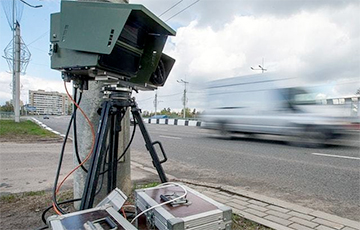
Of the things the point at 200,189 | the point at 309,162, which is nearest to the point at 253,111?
the point at 309,162

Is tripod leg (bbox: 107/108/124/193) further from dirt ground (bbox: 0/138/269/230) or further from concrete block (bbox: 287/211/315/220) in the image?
concrete block (bbox: 287/211/315/220)

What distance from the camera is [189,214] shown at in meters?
1.40

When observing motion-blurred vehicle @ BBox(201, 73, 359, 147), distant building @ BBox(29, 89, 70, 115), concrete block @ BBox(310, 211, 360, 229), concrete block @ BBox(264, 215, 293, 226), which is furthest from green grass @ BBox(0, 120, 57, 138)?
distant building @ BBox(29, 89, 70, 115)

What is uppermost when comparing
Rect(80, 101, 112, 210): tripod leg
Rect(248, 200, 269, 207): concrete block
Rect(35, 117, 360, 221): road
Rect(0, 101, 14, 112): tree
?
Rect(0, 101, 14, 112): tree

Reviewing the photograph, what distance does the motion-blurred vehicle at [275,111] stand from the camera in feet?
26.0

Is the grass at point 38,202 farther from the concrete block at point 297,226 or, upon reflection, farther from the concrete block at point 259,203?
the concrete block at point 259,203

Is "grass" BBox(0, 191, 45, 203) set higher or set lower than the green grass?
lower

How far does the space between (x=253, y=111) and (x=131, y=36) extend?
27.5ft

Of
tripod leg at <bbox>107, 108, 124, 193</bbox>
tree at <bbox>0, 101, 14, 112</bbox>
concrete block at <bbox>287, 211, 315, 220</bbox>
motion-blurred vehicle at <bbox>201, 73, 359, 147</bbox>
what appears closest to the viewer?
tripod leg at <bbox>107, 108, 124, 193</bbox>

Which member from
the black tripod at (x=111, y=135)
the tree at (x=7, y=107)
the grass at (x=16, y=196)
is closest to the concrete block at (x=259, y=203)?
the black tripod at (x=111, y=135)

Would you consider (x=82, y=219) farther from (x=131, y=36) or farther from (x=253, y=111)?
(x=253, y=111)

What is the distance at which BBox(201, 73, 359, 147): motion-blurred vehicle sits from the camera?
7.94 metres

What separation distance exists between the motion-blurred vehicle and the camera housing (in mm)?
7381

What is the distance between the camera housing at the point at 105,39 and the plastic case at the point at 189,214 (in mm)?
864
